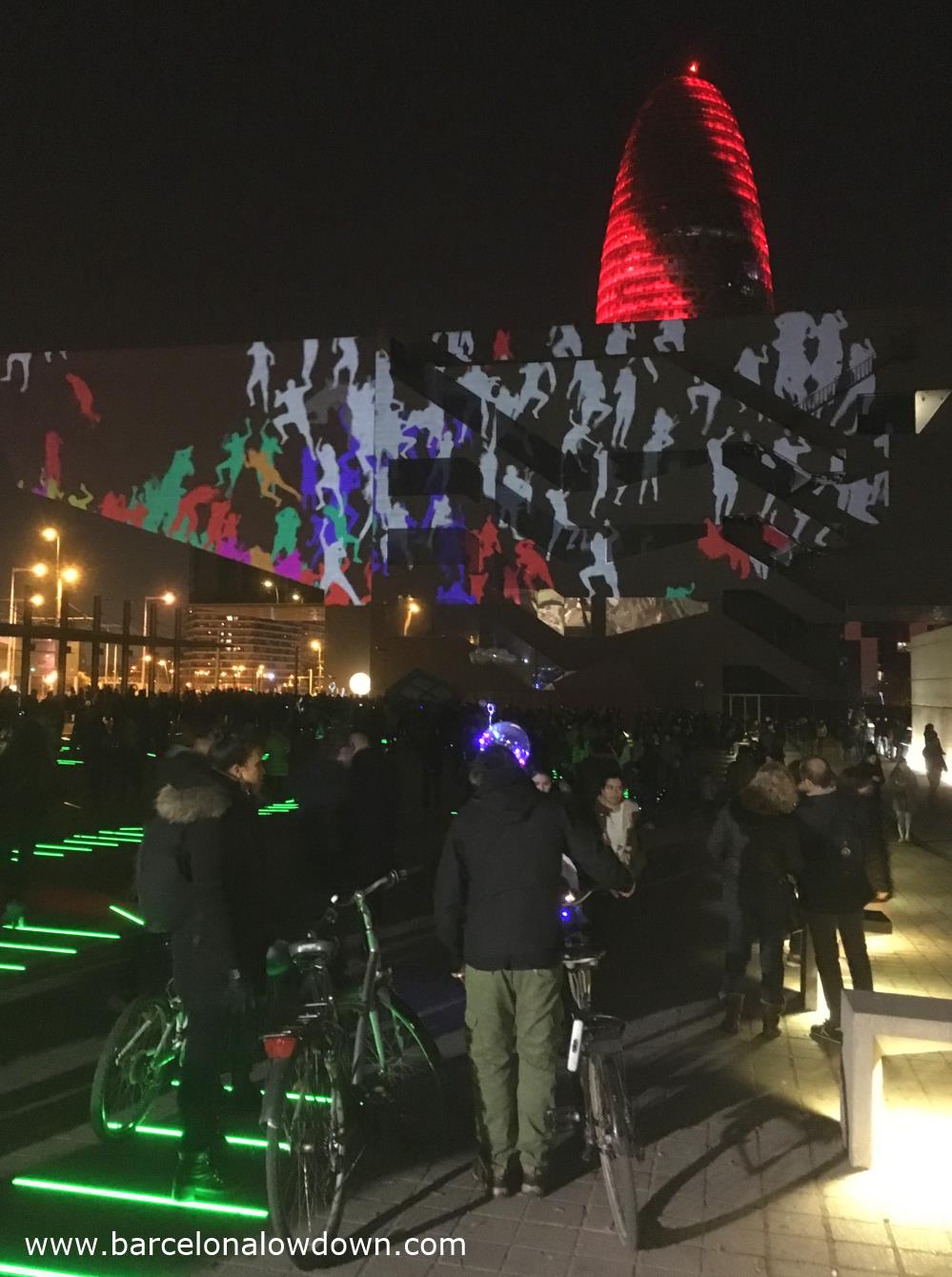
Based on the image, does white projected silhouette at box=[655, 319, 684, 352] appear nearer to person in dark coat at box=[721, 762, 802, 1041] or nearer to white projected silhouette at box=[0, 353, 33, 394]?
white projected silhouette at box=[0, 353, 33, 394]

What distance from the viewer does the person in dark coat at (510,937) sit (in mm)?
3568

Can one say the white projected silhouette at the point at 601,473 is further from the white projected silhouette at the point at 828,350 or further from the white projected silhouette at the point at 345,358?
the white projected silhouette at the point at 345,358

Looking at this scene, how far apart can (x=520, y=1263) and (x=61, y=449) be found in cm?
3609

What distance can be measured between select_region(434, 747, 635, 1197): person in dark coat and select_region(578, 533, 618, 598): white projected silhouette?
29058mm

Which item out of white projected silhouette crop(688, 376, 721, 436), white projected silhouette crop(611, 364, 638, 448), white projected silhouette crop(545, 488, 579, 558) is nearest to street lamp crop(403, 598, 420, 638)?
white projected silhouette crop(545, 488, 579, 558)

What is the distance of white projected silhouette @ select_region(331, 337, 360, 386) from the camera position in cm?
3419

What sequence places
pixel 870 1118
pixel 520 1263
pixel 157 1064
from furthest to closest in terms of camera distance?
pixel 157 1064 < pixel 870 1118 < pixel 520 1263

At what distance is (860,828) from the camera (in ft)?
18.1

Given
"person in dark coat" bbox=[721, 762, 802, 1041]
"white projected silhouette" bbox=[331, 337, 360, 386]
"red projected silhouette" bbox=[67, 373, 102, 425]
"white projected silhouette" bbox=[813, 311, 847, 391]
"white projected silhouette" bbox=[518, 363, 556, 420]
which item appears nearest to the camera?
"person in dark coat" bbox=[721, 762, 802, 1041]

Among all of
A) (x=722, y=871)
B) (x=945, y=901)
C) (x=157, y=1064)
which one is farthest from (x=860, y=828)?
(x=945, y=901)

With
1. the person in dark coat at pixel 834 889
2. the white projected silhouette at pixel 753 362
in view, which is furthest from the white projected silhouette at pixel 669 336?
the person in dark coat at pixel 834 889

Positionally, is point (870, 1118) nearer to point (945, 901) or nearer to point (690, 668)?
point (945, 901)

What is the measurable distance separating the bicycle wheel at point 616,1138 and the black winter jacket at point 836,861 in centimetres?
227

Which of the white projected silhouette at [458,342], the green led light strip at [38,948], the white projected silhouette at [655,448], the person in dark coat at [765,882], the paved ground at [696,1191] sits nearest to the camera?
the paved ground at [696,1191]
